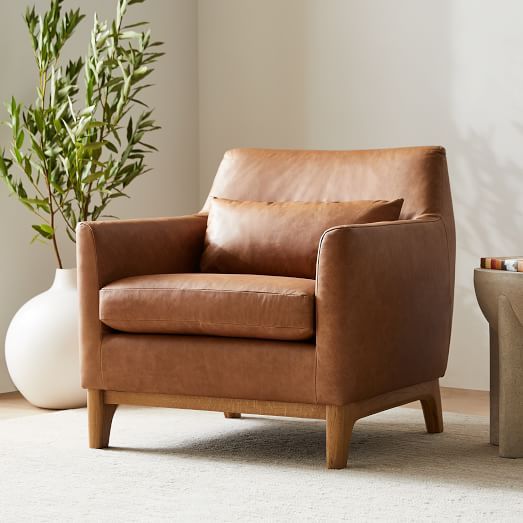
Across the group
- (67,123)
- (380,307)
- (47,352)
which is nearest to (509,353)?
(380,307)

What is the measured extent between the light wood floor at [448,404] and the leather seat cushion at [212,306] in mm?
967

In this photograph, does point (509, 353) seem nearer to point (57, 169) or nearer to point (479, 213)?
point (479, 213)

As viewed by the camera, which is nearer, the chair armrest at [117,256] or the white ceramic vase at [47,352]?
the chair armrest at [117,256]

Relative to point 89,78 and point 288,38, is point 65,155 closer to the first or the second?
point 89,78

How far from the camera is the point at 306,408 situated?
264cm

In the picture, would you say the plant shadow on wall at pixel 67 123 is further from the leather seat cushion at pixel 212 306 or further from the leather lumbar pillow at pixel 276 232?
the leather seat cushion at pixel 212 306

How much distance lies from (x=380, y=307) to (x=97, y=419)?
859 mm

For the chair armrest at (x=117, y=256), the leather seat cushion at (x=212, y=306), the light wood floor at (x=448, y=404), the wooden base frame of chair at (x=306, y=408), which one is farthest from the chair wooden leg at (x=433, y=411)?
the chair armrest at (x=117, y=256)

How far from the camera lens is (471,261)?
3982mm

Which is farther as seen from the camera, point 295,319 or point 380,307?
point 380,307

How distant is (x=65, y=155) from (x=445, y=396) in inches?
65.2

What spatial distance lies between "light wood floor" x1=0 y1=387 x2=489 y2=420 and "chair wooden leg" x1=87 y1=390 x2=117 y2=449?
0.73 meters

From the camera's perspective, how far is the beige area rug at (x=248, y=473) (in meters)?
2.26

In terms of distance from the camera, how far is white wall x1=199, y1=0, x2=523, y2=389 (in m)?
3.88
